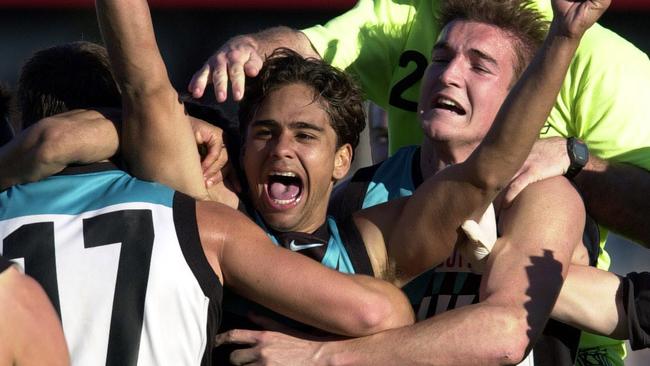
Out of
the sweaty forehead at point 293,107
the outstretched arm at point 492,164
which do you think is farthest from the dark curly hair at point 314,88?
the outstretched arm at point 492,164

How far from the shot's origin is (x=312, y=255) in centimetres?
322

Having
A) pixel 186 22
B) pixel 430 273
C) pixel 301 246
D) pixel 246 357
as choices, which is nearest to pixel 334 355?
pixel 246 357

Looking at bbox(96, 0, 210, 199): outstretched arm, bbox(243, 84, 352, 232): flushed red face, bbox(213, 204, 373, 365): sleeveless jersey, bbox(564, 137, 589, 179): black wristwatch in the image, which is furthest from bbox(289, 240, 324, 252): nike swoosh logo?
bbox(564, 137, 589, 179): black wristwatch

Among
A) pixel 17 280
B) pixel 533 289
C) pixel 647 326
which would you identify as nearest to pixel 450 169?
pixel 533 289

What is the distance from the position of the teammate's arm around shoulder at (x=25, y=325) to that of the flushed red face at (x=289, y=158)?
1155 mm

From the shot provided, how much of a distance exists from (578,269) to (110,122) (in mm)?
1317

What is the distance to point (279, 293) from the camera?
2916 mm

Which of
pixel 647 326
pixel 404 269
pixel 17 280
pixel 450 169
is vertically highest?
pixel 17 280

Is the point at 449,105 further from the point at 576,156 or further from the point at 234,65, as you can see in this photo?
the point at 234,65

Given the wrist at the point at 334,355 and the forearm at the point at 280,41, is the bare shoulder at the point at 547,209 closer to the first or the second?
the wrist at the point at 334,355

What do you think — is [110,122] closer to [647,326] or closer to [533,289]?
[533,289]

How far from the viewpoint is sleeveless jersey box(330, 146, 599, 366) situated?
342cm

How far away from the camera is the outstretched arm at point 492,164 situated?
9.48 feet

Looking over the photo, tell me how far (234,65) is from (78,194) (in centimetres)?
70
